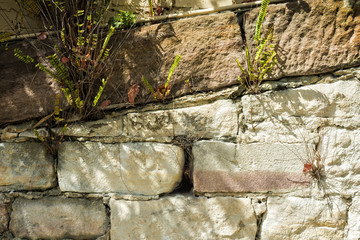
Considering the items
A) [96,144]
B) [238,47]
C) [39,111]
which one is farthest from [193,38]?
[39,111]

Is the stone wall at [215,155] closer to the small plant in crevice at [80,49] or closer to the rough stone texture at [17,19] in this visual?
the small plant in crevice at [80,49]

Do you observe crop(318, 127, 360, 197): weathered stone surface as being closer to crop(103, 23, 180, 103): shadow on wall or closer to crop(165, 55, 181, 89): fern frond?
crop(165, 55, 181, 89): fern frond

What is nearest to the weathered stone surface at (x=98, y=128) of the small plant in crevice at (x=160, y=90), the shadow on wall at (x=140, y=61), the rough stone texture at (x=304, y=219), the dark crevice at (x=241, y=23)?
the shadow on wall at (x=140, y=61)

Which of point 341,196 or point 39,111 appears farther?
point 39,111

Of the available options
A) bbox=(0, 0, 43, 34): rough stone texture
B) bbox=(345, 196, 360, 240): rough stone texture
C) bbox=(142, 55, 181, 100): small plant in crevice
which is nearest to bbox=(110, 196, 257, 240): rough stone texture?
bbox=(345, 196, 360, 240): rough stone texture

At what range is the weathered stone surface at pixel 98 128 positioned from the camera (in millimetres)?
2182

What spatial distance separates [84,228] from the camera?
2.16 metres

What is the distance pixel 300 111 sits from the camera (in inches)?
78.9

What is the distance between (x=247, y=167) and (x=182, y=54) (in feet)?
2.63

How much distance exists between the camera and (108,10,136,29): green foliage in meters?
2.17

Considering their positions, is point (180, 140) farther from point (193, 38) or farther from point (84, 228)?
point (84, 228)

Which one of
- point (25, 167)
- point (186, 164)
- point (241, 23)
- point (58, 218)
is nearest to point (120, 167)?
point (186, 164)

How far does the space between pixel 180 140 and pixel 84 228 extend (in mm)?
830

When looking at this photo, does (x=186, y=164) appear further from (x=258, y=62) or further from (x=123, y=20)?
(x=123, y=20)
